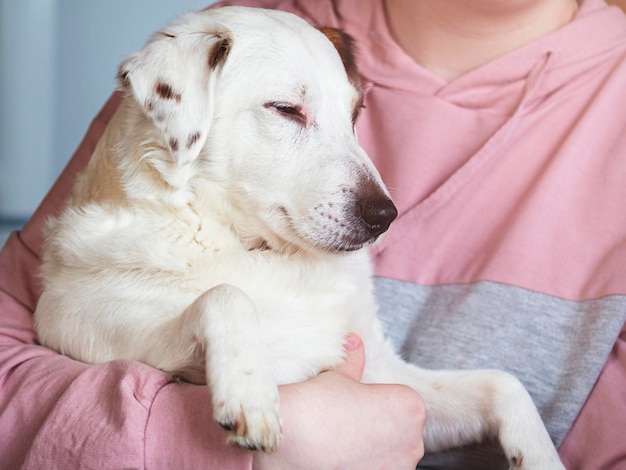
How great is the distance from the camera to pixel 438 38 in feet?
5.05

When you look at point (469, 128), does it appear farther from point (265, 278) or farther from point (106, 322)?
point (106, 322)

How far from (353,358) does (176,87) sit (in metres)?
0.48

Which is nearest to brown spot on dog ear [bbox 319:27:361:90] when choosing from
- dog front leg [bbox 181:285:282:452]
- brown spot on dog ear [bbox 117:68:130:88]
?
brown spot on dog ear [bbox 117:68:130:88]

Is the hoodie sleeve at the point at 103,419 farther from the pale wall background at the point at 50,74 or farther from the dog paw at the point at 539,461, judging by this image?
the pale wall background at the point at 50,74

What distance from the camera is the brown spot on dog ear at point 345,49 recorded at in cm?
137

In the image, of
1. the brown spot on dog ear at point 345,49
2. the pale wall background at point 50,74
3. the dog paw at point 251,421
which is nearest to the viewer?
the dog paw at point 251,421

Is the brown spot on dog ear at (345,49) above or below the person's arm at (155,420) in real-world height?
above

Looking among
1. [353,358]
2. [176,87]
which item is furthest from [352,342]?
[176,87]

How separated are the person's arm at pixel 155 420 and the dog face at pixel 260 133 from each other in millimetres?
243

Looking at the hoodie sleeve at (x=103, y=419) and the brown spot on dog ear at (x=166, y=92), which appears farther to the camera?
the brown spot on dog ear at (x=166, y=92)

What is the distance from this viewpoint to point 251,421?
85cm

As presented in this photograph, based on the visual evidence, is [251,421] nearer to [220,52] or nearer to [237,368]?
[237,368]

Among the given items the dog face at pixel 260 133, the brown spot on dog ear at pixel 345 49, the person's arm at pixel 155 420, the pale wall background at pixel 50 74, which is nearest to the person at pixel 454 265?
the person's arm at pixel 155 420

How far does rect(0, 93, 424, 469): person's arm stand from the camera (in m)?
0.93
